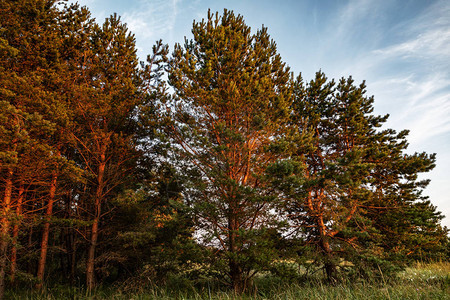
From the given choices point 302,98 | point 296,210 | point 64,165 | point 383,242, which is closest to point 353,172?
point 296,210

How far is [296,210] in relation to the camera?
1138 centimetres

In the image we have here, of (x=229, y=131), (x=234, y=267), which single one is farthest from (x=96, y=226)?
→ (x=229, y=131)

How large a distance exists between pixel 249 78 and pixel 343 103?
6.54 meters

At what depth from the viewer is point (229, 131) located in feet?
26.3

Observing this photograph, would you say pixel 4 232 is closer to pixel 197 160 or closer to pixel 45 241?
pixel 45 241

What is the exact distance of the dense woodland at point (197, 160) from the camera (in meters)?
8.07

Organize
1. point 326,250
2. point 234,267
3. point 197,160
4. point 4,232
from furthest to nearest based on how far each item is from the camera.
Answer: point 326,250, point 197,160, point 234,267, point 4,232

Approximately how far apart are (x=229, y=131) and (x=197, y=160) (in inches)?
89.2

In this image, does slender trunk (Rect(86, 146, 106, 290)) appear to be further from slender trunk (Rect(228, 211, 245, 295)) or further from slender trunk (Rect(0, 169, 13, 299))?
slender trunk (Rect(228, 211, 245, 295))

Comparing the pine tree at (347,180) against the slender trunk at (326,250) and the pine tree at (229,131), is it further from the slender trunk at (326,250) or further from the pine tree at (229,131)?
the pine tree at (229,131)

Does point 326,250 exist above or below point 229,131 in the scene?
below

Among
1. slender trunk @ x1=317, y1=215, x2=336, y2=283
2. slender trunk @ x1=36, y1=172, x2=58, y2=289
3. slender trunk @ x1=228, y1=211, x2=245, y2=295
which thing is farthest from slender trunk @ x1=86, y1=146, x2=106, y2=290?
slender trunk @ x1=317, y1=215, x2=336, y2=283

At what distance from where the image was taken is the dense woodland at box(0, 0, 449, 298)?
8.07m

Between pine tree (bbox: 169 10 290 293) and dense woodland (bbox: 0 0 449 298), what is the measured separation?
0.06 m
